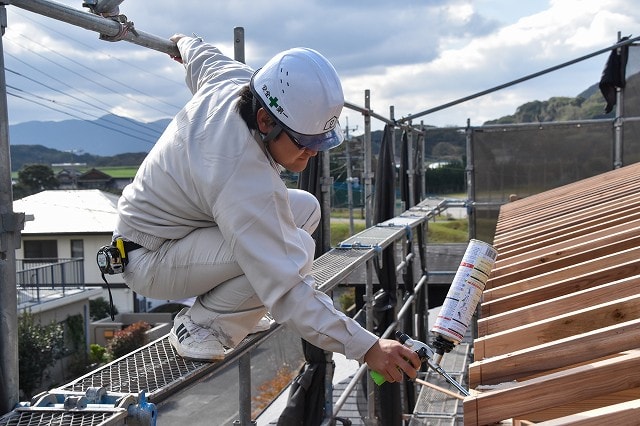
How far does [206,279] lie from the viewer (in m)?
2.74

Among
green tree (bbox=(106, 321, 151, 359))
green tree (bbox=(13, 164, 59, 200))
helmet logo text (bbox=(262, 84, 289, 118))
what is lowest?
green tree (bbox=(106, 321, 151, 359))

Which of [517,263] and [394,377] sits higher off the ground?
[517,263]

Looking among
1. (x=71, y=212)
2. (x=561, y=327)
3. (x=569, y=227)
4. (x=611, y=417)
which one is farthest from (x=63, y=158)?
(x=611, y=417)

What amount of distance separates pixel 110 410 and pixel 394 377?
3.00ft

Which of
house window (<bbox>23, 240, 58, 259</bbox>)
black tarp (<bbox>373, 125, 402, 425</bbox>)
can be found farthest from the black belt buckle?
house window (<bbox>23, 240, 58, 259</bbox>)

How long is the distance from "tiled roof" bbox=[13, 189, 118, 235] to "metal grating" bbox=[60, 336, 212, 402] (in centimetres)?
2998

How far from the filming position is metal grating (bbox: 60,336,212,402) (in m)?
2.24

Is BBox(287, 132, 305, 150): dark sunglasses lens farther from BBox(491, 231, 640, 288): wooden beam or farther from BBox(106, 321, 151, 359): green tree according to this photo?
BBox(106, 321, 151, 359): green tree

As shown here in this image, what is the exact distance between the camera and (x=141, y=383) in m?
2.30

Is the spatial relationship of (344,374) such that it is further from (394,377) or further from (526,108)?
(526,108)

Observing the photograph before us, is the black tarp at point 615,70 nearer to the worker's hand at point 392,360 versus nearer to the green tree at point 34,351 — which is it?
the worker's hand at point 392,360

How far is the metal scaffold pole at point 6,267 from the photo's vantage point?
193 centimetres

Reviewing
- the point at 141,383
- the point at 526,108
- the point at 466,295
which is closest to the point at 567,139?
the point at 466,295

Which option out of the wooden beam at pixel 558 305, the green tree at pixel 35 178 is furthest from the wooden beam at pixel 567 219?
the green tree at pixel 35 178
